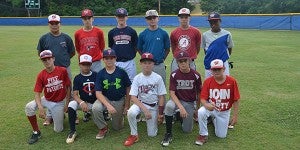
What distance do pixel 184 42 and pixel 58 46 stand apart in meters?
2.33

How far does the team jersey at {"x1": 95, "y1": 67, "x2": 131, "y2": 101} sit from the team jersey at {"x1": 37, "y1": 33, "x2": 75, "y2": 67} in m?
1.08

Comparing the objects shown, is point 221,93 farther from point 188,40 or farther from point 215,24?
point 188,40

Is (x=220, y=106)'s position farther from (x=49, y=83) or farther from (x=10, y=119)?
(x=10, y=119)

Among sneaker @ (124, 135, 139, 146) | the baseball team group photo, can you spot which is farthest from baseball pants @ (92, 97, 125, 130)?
sneaker @ (124, 135, 139, 146)

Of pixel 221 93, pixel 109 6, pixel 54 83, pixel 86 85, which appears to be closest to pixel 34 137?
pixel 54 83

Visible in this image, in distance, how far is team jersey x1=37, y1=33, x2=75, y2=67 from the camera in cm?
652

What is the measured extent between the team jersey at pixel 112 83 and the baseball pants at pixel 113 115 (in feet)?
0.32

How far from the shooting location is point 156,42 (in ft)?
21.4

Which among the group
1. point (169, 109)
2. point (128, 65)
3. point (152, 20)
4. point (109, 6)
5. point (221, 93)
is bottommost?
point (169, 109)

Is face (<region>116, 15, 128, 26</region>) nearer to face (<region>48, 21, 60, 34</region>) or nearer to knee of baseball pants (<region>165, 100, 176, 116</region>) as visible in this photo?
face (<region>48, 21, 60, 34</region>)

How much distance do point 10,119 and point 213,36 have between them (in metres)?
4.10

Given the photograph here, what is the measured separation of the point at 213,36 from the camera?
6.33 meters

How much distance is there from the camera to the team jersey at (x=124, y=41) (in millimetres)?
6809

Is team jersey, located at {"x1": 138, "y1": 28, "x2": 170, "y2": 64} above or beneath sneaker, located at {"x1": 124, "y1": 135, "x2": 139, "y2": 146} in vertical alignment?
above
